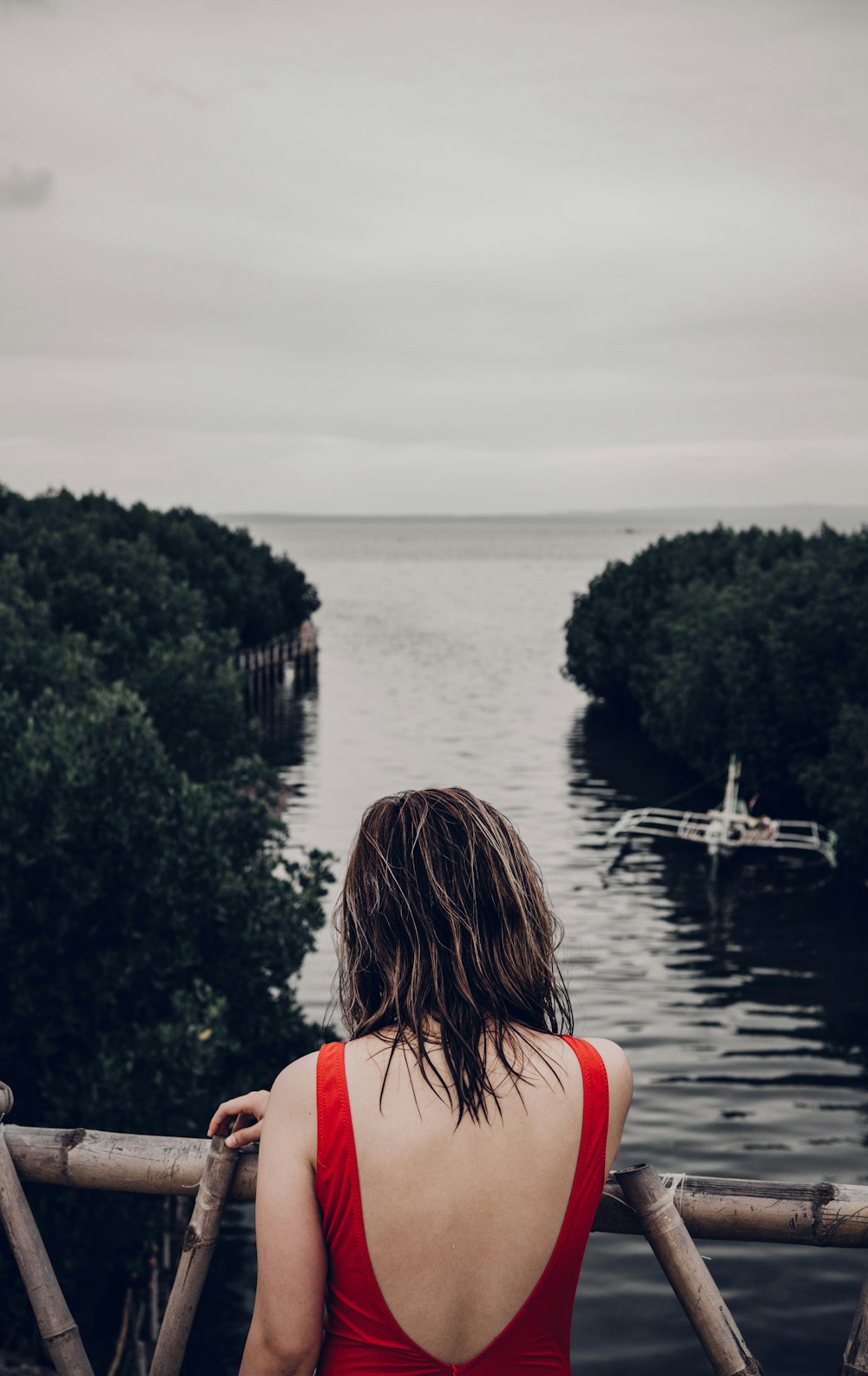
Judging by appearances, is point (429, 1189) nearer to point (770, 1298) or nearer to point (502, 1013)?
point (502, 1013)

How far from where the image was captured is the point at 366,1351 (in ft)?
9.71

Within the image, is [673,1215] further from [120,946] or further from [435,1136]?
[120,946]

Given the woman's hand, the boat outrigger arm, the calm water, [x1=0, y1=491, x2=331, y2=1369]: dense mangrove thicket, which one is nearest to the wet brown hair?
the woman's hand

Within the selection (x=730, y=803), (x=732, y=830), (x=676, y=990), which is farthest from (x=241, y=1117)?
(x=732, y=830)

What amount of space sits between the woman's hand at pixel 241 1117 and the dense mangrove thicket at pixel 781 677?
1723 inches

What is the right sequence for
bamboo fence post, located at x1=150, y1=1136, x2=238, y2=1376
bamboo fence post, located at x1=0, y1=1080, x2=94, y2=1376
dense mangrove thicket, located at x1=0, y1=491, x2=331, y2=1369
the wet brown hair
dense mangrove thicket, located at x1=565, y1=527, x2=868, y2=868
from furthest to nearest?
dense mangrove thicket, located at x1=565, y1=527, x2=868, y2=868
dense mangrove thicket, located at x1=0, y1=491, x2=331, y2=1369
bamboo fence post, located at x1=0, y1=1080, x2=94, y2=1376
bamboo fence post, located at x1=150, y1=1136, x2=238, y2=1376
the wet brown hair

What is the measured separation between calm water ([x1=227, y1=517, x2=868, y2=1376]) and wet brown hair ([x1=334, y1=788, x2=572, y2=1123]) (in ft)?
60.8

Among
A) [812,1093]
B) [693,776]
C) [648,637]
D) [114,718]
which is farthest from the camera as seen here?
[648,637]

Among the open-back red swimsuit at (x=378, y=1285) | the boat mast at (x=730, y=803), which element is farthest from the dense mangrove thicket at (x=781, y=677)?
the open-back red swimsuit at (x=378, y=1285)

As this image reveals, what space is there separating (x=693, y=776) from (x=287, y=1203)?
65.7 meters

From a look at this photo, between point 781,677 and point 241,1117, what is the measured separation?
52.3m

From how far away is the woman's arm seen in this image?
2.91m

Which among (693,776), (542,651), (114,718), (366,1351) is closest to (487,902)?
(366,1351)

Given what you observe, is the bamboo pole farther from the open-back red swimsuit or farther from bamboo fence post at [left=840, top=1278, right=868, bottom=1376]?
the open-back red swimsuit
